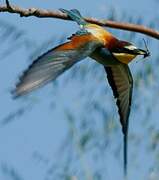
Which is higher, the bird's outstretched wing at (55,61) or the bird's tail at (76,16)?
the bird's tail at (76,16)

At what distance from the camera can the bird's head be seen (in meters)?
1.16

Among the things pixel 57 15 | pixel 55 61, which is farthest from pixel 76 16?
pixel 55 61

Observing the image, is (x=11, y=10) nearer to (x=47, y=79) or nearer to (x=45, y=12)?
(x=45, y=12)

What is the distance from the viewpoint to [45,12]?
113 cm

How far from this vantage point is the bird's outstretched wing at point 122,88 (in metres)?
1.30

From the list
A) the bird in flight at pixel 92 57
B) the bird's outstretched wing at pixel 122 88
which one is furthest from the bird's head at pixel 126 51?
the bird's outstretched wing at pixel 122 88

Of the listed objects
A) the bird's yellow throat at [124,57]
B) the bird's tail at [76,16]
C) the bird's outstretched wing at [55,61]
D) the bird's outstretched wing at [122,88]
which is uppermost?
the bird's tail at [76,16]

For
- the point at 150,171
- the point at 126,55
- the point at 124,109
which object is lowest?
the point at 150,171

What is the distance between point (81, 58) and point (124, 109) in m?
0.31

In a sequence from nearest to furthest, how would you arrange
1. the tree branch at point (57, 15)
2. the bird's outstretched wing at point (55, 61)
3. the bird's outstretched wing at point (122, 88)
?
the bird's outstretched wing at point (55, 61)
the tree branch at point (57, 15)
the bird's outstretched wing at point (122, 88)

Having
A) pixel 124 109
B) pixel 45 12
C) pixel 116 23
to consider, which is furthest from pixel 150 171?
pixel 45 12

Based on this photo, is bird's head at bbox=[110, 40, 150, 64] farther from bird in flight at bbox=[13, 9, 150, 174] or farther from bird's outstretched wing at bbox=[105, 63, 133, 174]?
bird's outstretched wing at bbox=[105, 63, 133, 174]

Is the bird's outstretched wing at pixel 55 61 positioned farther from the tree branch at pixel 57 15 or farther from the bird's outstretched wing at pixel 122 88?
the bird's outstretched wing at pixel 122 88

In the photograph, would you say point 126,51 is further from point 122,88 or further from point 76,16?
point 122,88
